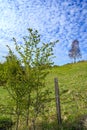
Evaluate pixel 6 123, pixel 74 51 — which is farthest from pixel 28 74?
pixel 74 51

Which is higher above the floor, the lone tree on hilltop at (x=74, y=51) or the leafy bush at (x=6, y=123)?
the lone tree on hilltop at (x=74, y=51)

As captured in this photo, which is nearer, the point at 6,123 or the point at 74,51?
the point at 6,123

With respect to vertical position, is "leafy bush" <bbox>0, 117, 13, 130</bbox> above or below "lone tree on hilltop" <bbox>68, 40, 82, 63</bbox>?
below

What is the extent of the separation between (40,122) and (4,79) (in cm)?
263

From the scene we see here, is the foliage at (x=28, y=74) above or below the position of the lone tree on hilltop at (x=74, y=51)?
below

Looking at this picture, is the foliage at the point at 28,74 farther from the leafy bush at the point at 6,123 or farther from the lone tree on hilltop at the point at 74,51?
the lone tree on hilltop at the point at 74,51

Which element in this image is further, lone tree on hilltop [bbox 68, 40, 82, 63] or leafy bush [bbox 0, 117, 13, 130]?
lone tree on hilltop [bbox 68, 40, 82, 63]

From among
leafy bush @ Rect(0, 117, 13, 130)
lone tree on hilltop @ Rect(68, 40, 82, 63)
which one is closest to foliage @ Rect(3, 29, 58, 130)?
leafy bush @ Rect(0, 117, 13, 130)

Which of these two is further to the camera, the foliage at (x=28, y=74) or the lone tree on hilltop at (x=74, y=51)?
the lone tree on hilltop at (x=74, y=51)

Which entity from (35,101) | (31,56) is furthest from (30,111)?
(31,56)

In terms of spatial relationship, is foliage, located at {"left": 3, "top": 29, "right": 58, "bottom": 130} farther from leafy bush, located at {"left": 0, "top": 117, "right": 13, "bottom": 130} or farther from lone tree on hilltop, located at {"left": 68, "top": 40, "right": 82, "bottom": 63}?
lone tree on hilltop, located at {"left": 68, "top": 40, "right": 82, "bottom": 63}

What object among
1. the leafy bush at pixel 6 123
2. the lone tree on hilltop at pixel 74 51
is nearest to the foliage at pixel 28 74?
the leafy bush at pixel 6 123

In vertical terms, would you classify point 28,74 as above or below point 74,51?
below

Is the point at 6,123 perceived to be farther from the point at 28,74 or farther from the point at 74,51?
the point at 74,51
